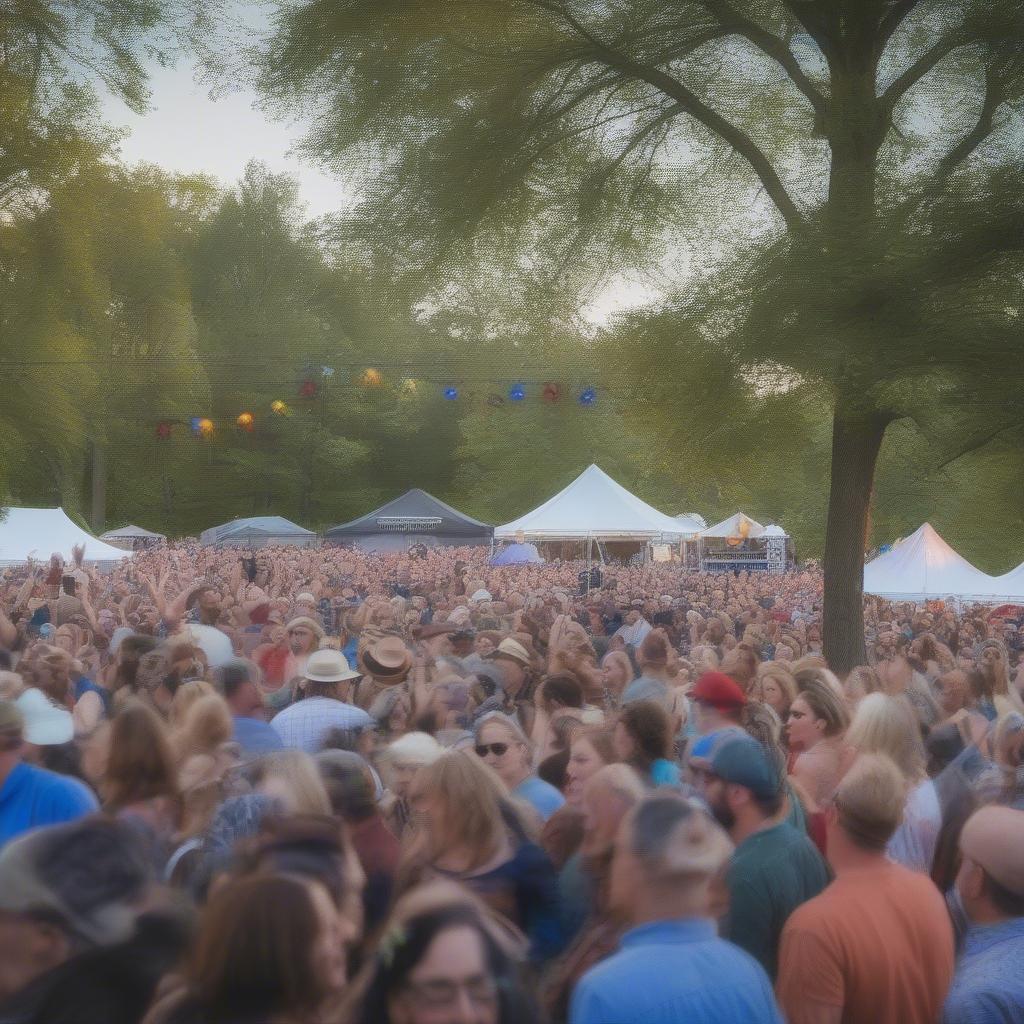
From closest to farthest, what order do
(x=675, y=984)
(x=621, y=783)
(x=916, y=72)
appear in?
(x=675, y=984) < (x=621, y=783) < (x=916, y=72)

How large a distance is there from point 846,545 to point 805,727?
7421 millimetres

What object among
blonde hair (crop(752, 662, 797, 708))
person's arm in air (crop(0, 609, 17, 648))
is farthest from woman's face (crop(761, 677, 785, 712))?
person's arm in air (crop(0, 609, 17, 648))

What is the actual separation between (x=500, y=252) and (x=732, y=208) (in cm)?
230

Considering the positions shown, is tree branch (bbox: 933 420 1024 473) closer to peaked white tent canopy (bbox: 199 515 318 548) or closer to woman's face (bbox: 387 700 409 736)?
woman's face (bbox: 387 700 409 736)

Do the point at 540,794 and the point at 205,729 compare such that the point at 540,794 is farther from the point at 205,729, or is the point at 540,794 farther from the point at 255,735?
the point at 255,735

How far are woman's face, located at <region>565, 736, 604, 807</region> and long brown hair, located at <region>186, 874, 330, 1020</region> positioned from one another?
278 centimetres

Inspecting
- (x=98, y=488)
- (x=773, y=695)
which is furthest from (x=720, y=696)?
(x=98, y=488)

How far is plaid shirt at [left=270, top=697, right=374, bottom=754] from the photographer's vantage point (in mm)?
6765

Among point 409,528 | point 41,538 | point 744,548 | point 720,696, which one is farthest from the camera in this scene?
point 744,548

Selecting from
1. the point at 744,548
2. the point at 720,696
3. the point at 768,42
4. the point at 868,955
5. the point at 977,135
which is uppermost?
the point at 768,42

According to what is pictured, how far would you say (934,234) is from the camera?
10250 millimetres

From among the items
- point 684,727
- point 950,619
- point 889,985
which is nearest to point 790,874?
point 889,985

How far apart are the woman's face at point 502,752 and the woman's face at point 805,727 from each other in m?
1.48

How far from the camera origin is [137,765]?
16.1 ft
